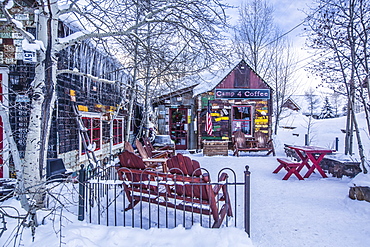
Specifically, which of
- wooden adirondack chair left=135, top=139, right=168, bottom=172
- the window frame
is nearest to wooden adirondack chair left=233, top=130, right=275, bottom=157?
the window frame

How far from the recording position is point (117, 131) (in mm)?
9508

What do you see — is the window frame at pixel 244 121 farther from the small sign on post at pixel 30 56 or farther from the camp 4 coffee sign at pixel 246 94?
the small sign on post at pixel 30 56

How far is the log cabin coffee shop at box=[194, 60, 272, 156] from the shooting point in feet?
36.4

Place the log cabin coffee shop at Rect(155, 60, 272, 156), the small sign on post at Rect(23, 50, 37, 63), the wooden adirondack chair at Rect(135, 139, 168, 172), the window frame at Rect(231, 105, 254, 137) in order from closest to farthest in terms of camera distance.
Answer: the small sign on post at Rect(23, 50, 37, 63), the wooden adirondack chair at Rect(135, 139, 168, 172), the log cabin coffee shop at Rect(155, 60, 272, 156), the window frame at Rect(231, 105, 254, 137)

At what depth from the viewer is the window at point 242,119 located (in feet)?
37.2

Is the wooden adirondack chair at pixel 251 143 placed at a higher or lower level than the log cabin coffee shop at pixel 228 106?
lower

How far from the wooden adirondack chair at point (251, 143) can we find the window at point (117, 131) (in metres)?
4.67

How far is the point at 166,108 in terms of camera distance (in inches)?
457

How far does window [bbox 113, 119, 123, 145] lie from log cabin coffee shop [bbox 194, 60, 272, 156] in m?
3.45

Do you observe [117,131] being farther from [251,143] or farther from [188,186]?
[188,186]

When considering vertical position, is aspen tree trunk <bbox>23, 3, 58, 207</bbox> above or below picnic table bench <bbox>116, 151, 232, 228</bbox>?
above

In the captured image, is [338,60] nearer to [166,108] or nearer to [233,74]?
[233,74]

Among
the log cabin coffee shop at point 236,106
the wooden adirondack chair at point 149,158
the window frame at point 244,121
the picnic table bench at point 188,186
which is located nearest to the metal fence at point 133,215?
the picnic table bench at point 188,186

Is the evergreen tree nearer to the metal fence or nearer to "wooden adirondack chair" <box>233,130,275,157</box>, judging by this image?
"wooden adirondack chair" <box>233,130,275,157</box>
